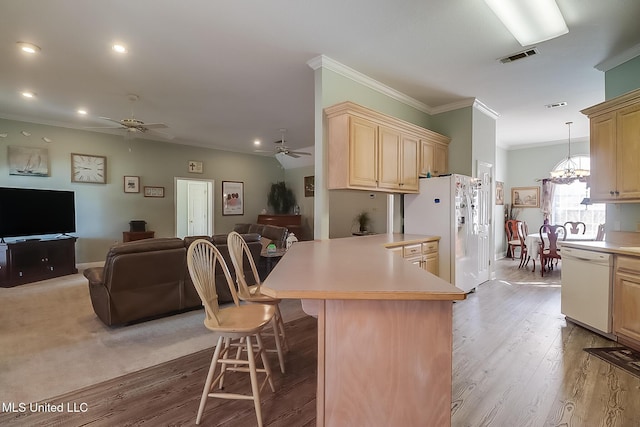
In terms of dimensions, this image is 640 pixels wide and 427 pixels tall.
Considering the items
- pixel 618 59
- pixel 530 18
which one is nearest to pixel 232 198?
pixel 530 18

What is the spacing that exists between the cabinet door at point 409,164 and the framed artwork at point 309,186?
457 centimetres

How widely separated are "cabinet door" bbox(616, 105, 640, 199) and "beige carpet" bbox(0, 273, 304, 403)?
147 inches

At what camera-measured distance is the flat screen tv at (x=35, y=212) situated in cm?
497

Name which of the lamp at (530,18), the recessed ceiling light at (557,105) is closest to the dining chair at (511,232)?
the recessed ceiling light at (557,105)

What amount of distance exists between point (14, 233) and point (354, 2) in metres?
6.43

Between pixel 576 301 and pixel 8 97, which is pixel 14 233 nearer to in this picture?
pixel 8 97

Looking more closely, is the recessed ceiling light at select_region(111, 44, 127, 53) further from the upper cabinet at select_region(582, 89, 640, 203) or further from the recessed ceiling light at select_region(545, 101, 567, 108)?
the recessed ceiling light at select_region(545, 101, 567, 108)

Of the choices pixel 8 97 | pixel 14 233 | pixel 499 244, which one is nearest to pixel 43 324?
pixel 14 233

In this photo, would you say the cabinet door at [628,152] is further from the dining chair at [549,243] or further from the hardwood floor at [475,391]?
the dining chair at [549,243]

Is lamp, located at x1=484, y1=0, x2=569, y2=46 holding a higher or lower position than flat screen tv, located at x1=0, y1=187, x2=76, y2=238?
higher

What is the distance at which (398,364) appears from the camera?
1.27 m

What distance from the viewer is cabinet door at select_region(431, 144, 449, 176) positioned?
4619 mm

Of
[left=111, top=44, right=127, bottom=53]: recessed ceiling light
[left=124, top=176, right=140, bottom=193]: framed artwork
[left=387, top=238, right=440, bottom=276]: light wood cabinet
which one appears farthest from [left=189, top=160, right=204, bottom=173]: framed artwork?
[left=387, top=238, right=440, bottom=276]: light wood cabinet

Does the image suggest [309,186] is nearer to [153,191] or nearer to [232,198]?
[232,198]
